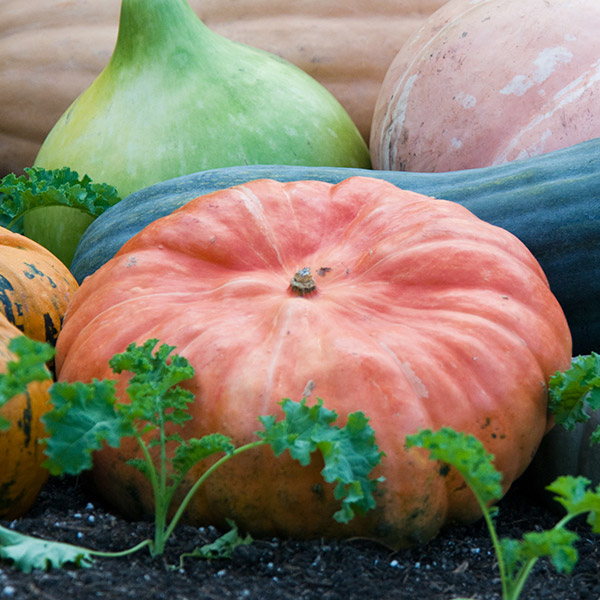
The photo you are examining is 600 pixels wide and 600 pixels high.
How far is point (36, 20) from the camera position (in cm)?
321

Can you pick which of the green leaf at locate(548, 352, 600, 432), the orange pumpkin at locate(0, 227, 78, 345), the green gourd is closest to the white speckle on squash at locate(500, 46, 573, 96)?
the green gourd

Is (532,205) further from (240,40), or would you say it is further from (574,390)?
(240,40)

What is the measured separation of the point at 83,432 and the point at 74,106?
1.69 m

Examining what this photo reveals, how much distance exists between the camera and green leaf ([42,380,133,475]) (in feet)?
3.56

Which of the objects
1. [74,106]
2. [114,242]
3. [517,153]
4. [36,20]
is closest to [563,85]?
[517,153]

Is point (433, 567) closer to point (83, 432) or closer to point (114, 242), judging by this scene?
point (83, 432)

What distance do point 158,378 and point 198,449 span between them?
141mm

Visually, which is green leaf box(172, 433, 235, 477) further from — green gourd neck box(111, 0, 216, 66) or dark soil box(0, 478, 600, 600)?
green gourd neck box(111, 0, 216, 66)

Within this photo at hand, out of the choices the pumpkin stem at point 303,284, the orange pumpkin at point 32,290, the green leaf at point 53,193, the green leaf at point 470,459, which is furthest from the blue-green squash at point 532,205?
the green leaf at point 470,459

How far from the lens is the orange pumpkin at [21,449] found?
3.95 ft

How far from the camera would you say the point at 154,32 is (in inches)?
94.3

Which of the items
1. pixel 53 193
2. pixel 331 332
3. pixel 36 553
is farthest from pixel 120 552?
pixel 53 193

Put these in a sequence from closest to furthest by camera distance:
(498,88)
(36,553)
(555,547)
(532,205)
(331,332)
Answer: (555,547)
(36,553)
(331,332)
(532,205)
(498,88)

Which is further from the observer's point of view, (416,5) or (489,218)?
(416,5)
